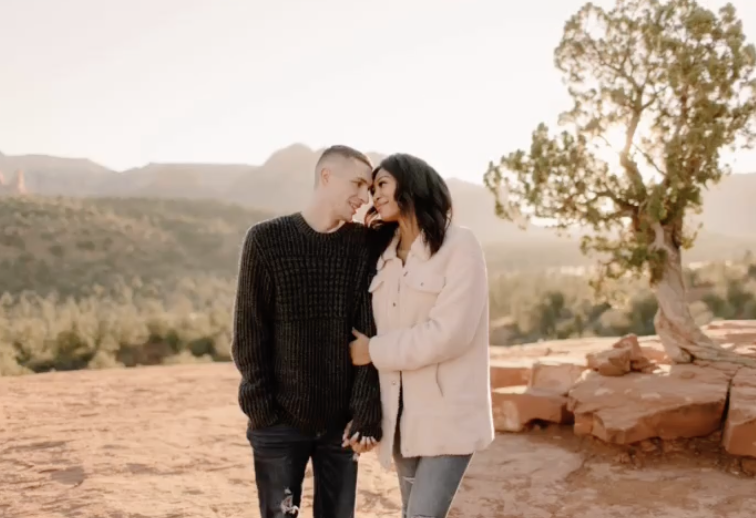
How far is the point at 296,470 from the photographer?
271 centimetres

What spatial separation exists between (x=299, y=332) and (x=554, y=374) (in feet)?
17.2

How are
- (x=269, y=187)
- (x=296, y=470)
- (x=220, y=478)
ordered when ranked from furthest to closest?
(x=269, y=187)
(x=220, y=478)
(x=296, y=470)

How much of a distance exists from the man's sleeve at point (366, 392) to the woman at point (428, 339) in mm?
31

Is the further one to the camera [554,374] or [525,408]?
[554,374]

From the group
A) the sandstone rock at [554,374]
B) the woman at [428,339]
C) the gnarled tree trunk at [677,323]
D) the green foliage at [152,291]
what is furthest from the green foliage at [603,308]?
the woman at [428,339]

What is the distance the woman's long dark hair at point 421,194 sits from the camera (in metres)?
2.61

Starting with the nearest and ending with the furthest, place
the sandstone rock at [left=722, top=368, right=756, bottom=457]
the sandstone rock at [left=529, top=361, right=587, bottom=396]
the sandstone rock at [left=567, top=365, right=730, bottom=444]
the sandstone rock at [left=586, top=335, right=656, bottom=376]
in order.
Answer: the sandstone rock at [left=722, top=368, right=756, bottom=457], the sandstone rock at [left=567, top=365, right=730, bottom=444], the sandstone rock at [left=586, top=335, right=656, bottom=376], the sandstone rock at [left=529, top=361, right=587, bottom=396]

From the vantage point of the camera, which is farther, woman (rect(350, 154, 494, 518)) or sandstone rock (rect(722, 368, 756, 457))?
sandstone rock (rect(722, 368, 756, 457))

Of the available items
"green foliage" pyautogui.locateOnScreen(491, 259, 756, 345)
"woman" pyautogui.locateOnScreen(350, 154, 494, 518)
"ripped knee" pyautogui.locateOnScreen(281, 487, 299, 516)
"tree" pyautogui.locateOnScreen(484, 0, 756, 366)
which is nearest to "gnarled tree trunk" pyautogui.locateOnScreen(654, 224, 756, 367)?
"tree" pyautogui.locateOnScreen(484, 0, 756, 366)

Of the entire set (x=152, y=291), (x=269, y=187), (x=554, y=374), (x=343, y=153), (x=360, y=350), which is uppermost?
(x=269, y=187)

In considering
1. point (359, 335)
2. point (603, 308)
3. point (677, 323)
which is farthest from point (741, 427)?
point (603, 308)

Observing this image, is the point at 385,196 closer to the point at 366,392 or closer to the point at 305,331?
the point at 305,331

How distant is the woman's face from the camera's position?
263 centimetres

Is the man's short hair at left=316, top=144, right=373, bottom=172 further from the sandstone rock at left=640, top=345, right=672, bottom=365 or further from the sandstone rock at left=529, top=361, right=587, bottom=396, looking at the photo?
the sandstone rock at left=640, top=345, right=672, bottom=365
